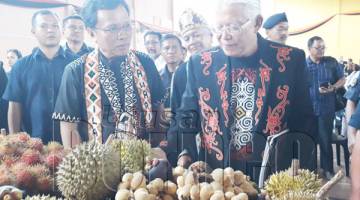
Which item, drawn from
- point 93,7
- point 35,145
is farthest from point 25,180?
point 93,7

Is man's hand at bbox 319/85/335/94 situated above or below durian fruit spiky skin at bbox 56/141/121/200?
above

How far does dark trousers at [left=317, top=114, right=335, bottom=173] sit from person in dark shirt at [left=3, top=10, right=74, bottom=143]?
1147 millimetres

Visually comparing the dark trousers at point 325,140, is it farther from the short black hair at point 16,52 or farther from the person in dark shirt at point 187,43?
the short black hair at point 16,52

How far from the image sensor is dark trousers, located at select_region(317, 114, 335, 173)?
179 centimetres

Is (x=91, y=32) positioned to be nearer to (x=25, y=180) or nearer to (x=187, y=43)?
(x=187, y=43)

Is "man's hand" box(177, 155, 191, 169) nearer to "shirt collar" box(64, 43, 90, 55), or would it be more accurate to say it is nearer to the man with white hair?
the man with white hair

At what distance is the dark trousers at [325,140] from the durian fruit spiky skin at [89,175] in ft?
3.31

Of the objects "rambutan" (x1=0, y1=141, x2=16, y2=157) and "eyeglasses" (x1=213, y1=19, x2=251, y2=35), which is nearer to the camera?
"rambutan" (x1=0, y1=141, x2=16, y2=157)

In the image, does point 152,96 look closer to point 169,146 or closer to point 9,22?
point 169,146

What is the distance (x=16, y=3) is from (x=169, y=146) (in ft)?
2.95

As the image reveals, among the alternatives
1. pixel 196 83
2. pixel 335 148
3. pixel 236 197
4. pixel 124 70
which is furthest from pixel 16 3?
pixel 335 148

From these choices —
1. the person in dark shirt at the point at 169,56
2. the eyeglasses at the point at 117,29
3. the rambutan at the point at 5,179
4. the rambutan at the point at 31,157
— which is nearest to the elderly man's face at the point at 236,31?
the person in dark shirt at the point at 169,56

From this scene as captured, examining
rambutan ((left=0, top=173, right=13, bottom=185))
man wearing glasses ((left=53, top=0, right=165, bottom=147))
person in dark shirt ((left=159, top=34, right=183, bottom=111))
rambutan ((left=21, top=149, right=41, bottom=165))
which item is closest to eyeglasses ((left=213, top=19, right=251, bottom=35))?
person in dark shirt ((left=159, top=34, right=183, bottom=111))

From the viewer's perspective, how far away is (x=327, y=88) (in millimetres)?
1847
